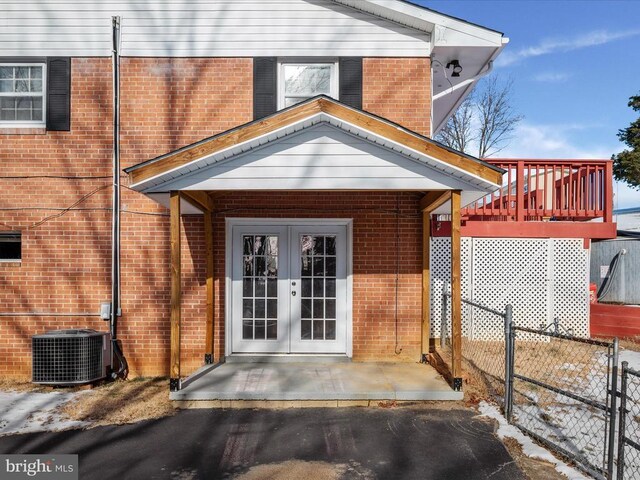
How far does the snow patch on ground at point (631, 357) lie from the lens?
7.50 meters

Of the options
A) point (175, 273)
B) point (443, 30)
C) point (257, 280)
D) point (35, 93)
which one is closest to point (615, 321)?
point (443, 30)

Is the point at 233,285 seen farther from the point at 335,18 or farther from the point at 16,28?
the point at 16,28

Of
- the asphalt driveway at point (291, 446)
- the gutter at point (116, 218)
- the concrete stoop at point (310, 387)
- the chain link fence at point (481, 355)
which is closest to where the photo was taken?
the asphalt driveway at point (291, 446)

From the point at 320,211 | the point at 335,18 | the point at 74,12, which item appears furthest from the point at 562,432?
the point at 74,12

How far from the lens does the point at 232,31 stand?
730 cm

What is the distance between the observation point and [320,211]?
7.29 metres

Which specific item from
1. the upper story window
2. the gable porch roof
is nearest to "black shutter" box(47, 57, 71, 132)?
the gable porch roof

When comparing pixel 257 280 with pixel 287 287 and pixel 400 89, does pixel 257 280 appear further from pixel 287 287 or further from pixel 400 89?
pixel 400 89

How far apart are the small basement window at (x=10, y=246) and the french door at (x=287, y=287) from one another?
3407mm

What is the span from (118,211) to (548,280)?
8.00 m

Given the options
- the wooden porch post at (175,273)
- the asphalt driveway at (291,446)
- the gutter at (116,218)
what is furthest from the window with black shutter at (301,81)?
the asphalt driveway at (291,446)

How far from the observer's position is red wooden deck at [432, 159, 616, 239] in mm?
8961

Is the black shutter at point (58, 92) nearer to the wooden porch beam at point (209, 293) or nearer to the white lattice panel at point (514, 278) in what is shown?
the wooden porch beam at point (209, 293)

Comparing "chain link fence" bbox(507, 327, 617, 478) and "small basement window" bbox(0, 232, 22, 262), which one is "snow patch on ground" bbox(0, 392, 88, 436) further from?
"chain link fence" bbox(507, 327, 617, 478)
